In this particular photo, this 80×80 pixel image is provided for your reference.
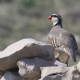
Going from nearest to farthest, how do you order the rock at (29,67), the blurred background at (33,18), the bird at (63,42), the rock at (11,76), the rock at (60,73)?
the rock at (60,73)
the rock at (29,67)
the rock at (11,76)
the bird at (63,42)
the blurred background at (33,18)

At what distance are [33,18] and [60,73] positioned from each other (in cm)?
2048

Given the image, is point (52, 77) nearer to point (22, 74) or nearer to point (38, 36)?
point (22, 74)

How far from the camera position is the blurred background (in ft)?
64.7

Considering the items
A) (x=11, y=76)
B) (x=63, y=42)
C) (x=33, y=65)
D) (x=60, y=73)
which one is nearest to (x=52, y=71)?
(x=60, y=73)

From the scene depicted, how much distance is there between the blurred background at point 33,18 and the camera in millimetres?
19719

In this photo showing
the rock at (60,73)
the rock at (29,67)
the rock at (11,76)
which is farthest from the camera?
the rock at (11,76)

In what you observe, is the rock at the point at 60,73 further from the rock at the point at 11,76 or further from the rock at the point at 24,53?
the rock at the point at 11,76

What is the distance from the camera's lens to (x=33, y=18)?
24484 mm

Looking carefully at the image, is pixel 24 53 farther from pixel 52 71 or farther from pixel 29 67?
pixel 52 71

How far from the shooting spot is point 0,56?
442cm

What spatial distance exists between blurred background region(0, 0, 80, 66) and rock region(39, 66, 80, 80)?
1128cm

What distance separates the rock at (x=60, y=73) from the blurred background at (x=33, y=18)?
444 inches

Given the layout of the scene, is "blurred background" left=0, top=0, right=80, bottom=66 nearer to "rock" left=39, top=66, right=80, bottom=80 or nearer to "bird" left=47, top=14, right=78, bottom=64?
"bird" left=47, top=14, right=78, bottom=64

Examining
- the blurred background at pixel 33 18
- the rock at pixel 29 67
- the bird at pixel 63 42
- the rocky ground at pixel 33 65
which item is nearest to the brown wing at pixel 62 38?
the bird at pixel 63 42
